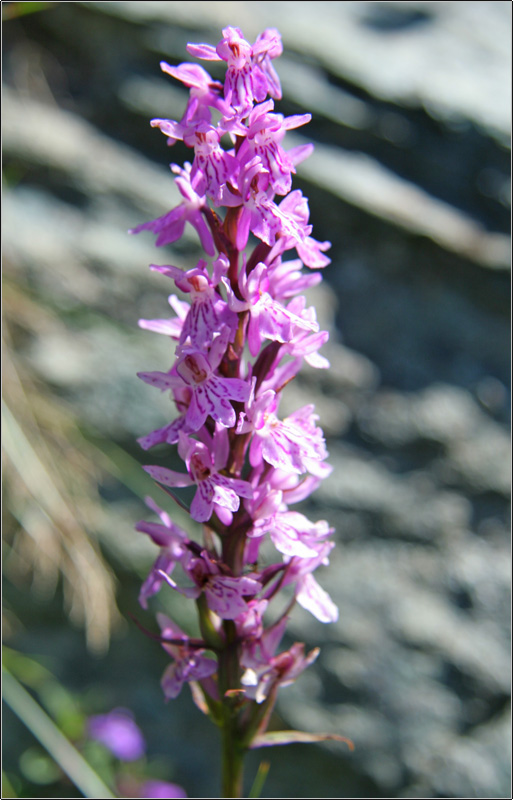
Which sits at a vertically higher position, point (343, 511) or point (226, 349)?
point (226, 349)

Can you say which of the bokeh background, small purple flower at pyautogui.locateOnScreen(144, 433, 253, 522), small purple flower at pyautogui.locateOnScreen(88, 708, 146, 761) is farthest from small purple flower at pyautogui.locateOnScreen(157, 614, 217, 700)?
small purple flower at pyautogui.locateOnScreen(88, 708, 146, 761)

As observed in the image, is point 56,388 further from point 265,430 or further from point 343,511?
point 265,430

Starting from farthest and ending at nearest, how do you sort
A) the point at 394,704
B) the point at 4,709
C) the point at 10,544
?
the point at 4,709 < the point at 10,544 < the point at 394,704

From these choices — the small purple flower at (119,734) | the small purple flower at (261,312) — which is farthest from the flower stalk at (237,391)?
the small purple flower at (119,734)

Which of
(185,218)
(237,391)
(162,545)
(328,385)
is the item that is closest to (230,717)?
(162,545)

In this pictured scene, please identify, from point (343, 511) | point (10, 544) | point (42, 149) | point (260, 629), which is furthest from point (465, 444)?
point (42, 149)

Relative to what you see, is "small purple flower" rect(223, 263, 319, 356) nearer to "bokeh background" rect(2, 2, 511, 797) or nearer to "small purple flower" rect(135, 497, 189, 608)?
"small purple flower" rect(135, 497, 189, 608)

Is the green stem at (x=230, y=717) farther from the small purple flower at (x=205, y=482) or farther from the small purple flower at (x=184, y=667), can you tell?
the small purple flower at (x=205, y=482)
